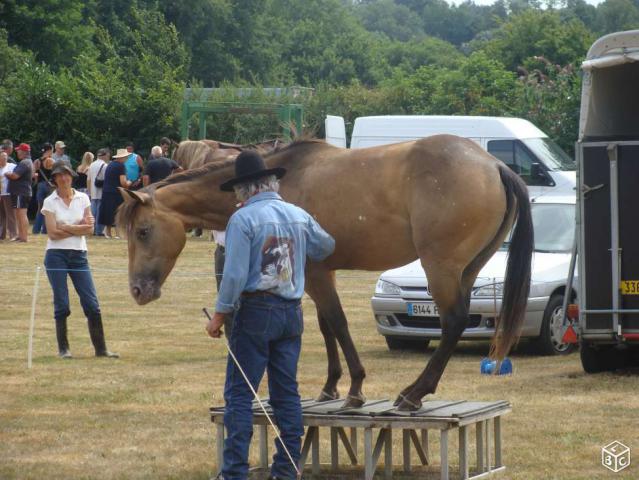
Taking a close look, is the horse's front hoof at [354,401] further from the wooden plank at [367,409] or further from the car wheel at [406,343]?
the car wheel at [406,343]

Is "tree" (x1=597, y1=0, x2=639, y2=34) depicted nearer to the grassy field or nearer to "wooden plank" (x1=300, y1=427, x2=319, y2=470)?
the grassy field

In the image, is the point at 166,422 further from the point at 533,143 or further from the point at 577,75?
the point at 577,75

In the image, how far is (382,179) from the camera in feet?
28.3

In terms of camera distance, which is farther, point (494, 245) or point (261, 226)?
point (494, 245)

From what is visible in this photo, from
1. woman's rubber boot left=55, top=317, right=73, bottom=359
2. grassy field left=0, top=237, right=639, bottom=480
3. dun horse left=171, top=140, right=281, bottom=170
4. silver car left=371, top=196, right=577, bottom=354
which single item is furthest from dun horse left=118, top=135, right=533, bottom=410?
woman's rubber boot left=55, top=317, right=73, bottom=359

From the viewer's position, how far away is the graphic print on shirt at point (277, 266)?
7742mm

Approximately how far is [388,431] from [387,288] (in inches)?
250

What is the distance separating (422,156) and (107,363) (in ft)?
20.8

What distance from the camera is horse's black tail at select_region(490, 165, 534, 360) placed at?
28.4ft

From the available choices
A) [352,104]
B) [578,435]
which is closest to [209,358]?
[578,435]

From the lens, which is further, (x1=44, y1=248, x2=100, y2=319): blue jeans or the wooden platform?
(x1=44, y1=248, x2=100, y2=319): blue jeans

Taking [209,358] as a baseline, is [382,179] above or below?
above

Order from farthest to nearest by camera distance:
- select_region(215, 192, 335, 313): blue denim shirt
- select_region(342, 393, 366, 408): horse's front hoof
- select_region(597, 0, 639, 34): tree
Answer: select_region(597, 0, 639, 34): tree < select_region(342, 393, 366, 408): horse's front hoof < select_region(215, 192, 335, 313): blue denim shirt

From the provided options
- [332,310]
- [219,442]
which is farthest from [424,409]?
[219,442]
